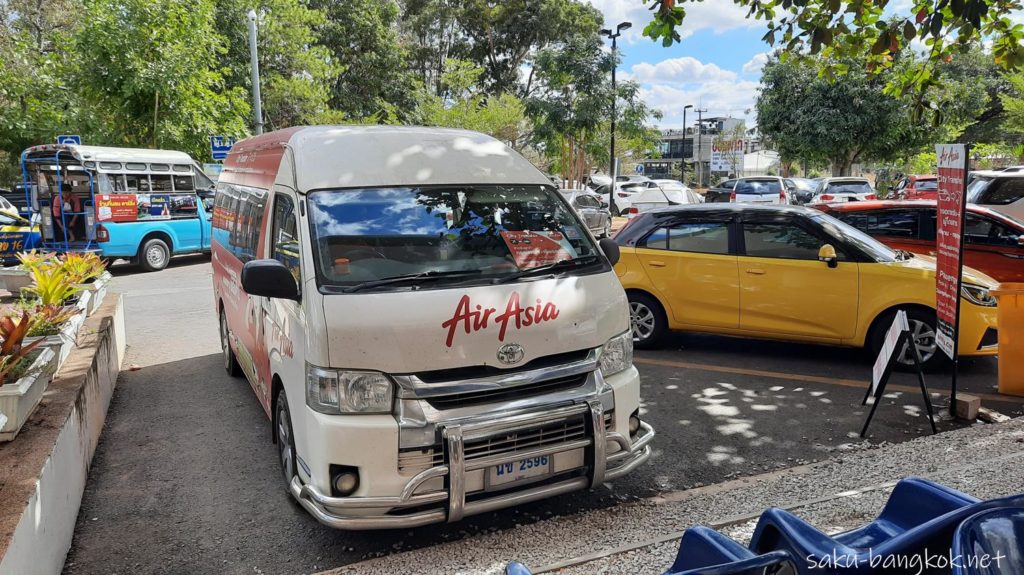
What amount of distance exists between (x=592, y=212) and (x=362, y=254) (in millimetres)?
16630

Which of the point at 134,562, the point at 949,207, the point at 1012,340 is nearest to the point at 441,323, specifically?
the point at 134,562

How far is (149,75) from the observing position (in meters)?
17.7

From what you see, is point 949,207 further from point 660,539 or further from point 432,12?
point 432,12

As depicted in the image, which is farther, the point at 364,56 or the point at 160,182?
the point at 364,56

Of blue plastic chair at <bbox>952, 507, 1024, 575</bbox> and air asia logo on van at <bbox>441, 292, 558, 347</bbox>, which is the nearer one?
blue plastic chair at <bbox>952, 507, 1024, 575</bbox>

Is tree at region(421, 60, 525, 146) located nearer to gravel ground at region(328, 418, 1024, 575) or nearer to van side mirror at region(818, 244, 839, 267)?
van side mirror at region(818, 244, 839, 267)

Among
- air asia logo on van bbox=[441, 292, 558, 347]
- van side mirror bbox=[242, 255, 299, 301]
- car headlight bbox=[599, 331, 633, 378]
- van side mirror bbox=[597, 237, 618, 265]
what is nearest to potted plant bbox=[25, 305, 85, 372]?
van side mirror bbox=[242, 255, 299, 301]

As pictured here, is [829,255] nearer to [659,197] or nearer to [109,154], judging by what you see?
[109,154]

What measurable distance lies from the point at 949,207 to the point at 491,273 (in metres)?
3.94


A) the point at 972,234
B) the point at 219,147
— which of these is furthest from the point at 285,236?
the point at 219,147

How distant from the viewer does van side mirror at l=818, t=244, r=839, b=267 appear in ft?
22.5

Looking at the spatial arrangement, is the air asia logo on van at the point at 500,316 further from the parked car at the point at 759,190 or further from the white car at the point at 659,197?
the parked car at the point at 759,190

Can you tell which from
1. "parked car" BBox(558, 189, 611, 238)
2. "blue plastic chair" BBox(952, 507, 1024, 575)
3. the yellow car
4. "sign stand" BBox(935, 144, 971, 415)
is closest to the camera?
"blue plastic chair" BBox(952, 507, 1024, 575)

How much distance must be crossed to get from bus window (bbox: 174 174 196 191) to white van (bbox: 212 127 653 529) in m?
12.8
